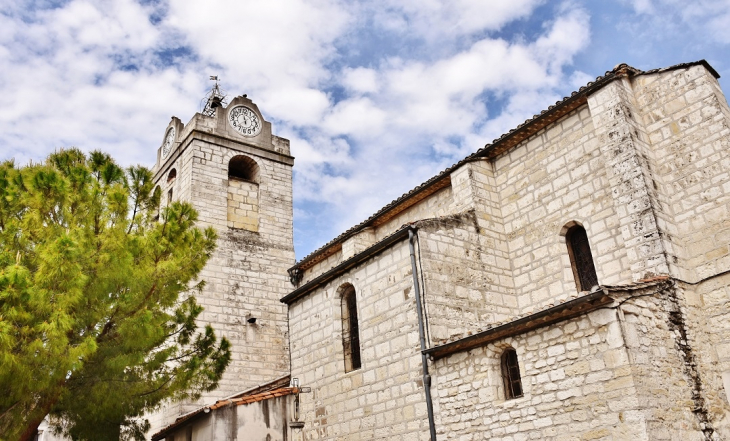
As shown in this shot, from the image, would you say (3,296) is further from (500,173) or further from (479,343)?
(500,173)

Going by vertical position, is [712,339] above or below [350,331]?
below

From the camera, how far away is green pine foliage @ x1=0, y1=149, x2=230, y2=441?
774cm

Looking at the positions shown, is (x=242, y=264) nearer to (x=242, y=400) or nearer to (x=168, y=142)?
(x=168, y=142)

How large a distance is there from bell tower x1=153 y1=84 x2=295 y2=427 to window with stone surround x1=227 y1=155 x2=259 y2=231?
3 centimetres

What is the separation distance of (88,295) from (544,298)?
7051 millimetres

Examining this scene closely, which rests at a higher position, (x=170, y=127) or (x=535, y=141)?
(x=170, y=127)

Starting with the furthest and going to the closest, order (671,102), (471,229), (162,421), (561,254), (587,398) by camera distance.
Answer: (162,421), (471,229), (561,254), (671,102), (587,398)

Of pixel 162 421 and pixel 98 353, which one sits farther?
pixel 162 421

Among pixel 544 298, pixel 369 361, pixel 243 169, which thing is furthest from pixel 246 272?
pixel 544 298


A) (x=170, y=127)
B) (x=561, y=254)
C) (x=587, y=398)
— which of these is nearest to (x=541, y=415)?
(x=587, y=398)

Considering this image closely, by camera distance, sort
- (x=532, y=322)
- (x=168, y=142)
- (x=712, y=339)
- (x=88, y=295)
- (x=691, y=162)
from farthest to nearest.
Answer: (x=168, y=142)
(x=691, y=162)
(x=88, y=295)
(x=712, y=339)
(x=532, y=322)

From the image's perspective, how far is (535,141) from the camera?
11.4 meters

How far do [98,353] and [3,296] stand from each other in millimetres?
1891

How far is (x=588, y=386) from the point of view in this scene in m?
7.30
